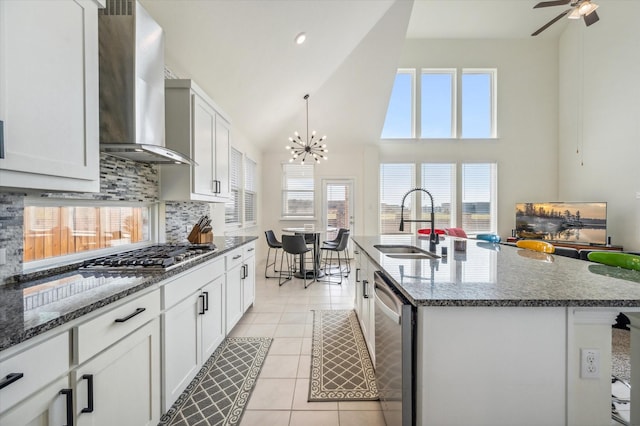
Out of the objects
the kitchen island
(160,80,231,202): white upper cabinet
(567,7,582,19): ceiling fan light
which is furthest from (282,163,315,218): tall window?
the kitchen island

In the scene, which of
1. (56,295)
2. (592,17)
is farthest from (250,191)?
(592,17)

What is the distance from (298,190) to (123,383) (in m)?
5.82

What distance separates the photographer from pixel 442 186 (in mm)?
6766

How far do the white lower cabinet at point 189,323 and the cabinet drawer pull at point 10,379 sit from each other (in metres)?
0.73

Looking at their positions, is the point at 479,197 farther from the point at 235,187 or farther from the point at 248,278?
the point at 248,278

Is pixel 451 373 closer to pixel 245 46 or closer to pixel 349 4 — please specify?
pixel 245 46

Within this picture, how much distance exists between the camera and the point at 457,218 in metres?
6.75

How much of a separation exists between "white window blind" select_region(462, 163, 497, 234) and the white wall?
153 centimetres

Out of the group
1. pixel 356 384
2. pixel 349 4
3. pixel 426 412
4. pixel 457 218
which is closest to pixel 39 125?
pixel 426 412

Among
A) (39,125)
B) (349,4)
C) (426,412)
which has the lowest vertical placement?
(426,412)

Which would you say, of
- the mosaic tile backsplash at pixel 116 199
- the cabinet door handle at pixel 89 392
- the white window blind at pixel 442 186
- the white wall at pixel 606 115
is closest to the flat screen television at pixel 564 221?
the white wall at pixel 606 115

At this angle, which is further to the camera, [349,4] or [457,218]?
[457,218]

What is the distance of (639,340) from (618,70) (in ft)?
20.7

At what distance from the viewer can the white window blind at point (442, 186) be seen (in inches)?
266
